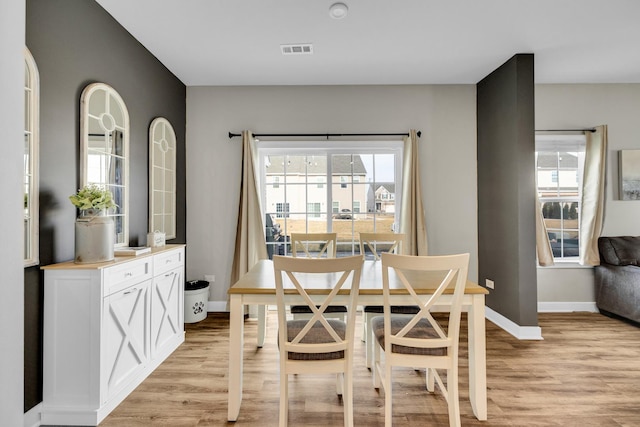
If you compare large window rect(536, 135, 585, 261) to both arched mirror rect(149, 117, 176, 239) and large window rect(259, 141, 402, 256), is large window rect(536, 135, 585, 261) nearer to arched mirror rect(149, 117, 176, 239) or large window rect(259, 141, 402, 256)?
large window rect(259, 141, 402, 256)

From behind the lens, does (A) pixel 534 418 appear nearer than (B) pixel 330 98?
Yes

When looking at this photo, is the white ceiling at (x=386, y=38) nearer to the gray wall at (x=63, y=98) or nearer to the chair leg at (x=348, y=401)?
the gray wall at (x=63, y=98)

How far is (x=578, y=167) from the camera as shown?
388cm

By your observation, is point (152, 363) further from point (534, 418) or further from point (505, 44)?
point (505, 44)

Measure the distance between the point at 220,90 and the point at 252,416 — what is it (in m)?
3.43

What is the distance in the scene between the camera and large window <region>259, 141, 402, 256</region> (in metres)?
3.97

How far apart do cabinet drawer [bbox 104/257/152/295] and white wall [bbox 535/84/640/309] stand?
4166 millimetres

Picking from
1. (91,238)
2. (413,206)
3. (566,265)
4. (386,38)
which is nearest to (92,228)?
(91,238)

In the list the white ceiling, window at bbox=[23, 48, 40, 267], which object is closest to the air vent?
the white ceiling

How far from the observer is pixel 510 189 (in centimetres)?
320

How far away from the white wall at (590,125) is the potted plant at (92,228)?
4.38 m

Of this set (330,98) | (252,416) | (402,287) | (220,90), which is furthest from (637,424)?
(220,90)

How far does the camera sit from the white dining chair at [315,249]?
2.47 metres

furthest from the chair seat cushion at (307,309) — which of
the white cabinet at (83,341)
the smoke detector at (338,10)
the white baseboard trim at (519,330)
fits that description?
the smoke detector at (338,10)
